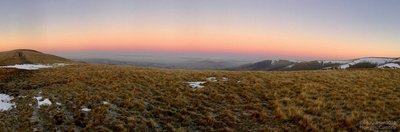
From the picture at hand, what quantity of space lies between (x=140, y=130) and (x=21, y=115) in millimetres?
6934

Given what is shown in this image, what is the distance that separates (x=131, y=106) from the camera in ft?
52.7

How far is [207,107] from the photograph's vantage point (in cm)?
1641

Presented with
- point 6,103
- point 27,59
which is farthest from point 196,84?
point 27,59

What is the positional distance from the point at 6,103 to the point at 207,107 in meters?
12.9

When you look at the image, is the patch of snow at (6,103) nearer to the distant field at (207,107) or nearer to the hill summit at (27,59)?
the distant field at (207,107)

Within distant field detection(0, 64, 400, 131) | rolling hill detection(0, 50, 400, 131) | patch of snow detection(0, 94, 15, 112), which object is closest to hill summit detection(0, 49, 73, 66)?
rolling hill detection(0, 50, 400, 131)

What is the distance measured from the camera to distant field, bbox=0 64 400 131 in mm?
13539

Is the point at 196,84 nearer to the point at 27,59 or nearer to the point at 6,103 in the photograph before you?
the point at 6,103

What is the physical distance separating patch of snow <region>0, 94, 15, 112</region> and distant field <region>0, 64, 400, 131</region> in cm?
48

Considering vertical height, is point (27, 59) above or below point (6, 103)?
above

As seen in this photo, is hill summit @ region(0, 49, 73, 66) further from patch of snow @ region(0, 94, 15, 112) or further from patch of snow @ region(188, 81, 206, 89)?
patch of snow @ region(188, 81, 206, 89)

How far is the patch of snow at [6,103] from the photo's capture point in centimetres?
1656

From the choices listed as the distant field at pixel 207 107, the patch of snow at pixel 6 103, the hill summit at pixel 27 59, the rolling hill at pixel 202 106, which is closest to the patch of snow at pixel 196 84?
the rolling hill at pixel 202 106

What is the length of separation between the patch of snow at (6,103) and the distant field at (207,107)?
476 mm
